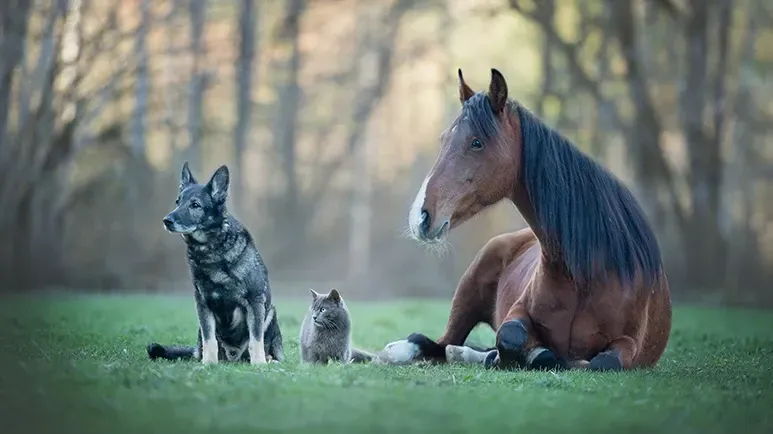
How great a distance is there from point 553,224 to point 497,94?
0.92 m

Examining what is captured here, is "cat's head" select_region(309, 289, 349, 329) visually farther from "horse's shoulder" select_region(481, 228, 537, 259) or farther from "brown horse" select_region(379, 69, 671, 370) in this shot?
"brown horse" select_region(379, 69, 671, 370)

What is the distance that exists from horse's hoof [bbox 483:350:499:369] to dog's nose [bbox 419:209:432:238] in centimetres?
121

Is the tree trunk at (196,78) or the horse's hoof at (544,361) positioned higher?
the tree trunk at (196,78)

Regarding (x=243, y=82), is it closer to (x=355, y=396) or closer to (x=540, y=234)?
(x=540, y=234)

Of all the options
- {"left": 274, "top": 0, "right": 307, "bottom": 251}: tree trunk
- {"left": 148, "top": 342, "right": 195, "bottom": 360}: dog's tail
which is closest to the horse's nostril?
{"left": 148, "top": 342, "right": 195, "bottom": 360}: dog's tail

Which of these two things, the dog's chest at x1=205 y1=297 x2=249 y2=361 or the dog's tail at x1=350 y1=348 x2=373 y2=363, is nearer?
the dog's chest at x1=205 y1=297 x2=249 y2=361

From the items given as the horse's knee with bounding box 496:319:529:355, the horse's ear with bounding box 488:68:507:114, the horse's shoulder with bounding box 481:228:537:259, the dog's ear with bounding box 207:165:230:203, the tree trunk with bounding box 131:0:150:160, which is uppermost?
the tree trunk with bounding box 131:0:150:160

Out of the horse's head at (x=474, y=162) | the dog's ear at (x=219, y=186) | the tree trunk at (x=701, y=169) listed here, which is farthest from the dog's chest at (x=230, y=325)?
the tree trunk at (x=701, y=169)

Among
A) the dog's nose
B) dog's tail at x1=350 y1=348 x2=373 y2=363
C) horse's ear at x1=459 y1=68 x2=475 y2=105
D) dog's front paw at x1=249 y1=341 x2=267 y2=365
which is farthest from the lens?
dog's tail at x1=350 y1=348 x2=373 y2=363

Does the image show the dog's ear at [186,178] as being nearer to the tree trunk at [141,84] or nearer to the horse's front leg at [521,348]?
the horse's front leg at [521,348]

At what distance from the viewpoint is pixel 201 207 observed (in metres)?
8.63

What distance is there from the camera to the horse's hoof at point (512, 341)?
749 cm

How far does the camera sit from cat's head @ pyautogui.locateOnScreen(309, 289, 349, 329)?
898 cm

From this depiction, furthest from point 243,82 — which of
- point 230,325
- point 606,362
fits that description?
point 606,362
